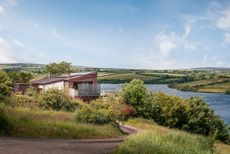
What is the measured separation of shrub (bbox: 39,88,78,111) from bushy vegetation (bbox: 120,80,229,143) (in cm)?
696

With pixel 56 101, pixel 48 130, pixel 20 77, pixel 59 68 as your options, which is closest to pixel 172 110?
pixel 56 101

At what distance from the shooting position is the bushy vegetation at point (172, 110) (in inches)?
2197

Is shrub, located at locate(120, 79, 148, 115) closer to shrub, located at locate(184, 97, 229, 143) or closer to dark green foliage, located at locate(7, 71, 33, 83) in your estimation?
shrub, located at locate(184, 97, 229, 143)

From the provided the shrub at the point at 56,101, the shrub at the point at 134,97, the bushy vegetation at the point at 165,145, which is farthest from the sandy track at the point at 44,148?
the shrub at the point at 134,97

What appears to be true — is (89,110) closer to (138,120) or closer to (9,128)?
(9,128)

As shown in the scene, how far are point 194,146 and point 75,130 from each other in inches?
343

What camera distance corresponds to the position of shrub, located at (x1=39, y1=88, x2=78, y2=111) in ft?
170

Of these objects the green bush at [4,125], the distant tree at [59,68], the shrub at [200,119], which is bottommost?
the shrub at [200,119]

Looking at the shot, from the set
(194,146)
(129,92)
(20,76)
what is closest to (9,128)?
(194,146)

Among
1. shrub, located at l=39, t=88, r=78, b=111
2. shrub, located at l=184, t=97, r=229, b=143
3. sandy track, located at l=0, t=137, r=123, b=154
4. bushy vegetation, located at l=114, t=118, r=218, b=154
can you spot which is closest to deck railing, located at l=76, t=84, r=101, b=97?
shrub, located at l=184, t=97, r=229, b=143

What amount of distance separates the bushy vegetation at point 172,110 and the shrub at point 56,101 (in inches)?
274

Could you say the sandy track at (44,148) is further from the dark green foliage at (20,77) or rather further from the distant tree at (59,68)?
the distant tree at (59,68)

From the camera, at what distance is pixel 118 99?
181ft

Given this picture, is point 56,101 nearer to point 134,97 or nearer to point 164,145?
point 134,97
